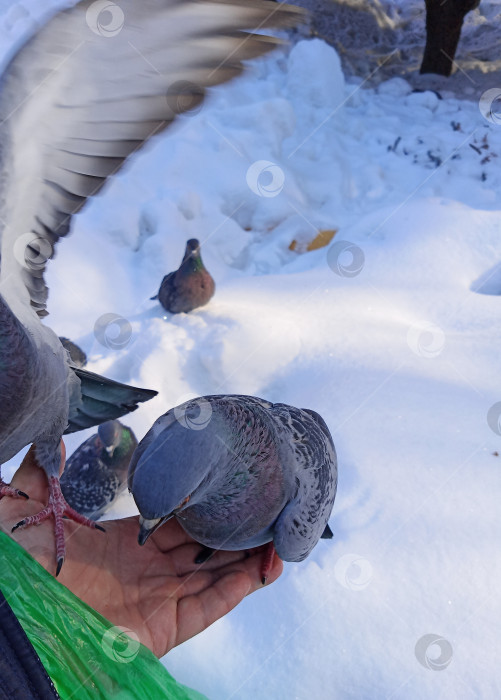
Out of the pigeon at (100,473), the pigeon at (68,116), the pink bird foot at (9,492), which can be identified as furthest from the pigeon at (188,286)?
the pink bird foot at (9,492)

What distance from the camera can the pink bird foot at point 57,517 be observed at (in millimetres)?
1748

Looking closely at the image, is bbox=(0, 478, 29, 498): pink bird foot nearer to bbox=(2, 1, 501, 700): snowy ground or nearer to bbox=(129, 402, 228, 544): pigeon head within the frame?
bbox=(129, 402, 228, 544): pigeon head

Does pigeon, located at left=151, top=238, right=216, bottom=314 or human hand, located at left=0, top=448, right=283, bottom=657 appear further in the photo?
pigeon, located at left=151, top=238, right=216, bottom=314

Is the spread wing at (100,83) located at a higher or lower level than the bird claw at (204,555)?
higher

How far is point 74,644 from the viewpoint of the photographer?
125 centimetres

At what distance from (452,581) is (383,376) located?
107 centimetres

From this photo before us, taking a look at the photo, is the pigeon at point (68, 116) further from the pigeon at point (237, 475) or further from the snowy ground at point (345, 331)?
the snowy ground at point (345, 331)

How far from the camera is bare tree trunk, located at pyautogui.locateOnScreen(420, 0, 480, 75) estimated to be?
5.05 meters

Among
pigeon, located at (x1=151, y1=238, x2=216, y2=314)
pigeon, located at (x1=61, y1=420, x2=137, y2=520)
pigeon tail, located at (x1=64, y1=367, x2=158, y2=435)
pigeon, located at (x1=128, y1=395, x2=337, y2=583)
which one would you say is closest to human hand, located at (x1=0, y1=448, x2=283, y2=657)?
pigeon, located at (x1=128, y1=395, x2=337, y2=583)

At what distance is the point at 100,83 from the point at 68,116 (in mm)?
131

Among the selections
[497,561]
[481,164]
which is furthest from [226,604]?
[481,164]

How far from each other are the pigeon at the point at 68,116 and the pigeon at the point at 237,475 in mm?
466

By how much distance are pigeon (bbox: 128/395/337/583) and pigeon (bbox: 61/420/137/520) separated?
0.95 m

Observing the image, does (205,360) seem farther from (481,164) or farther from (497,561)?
(481,164)
